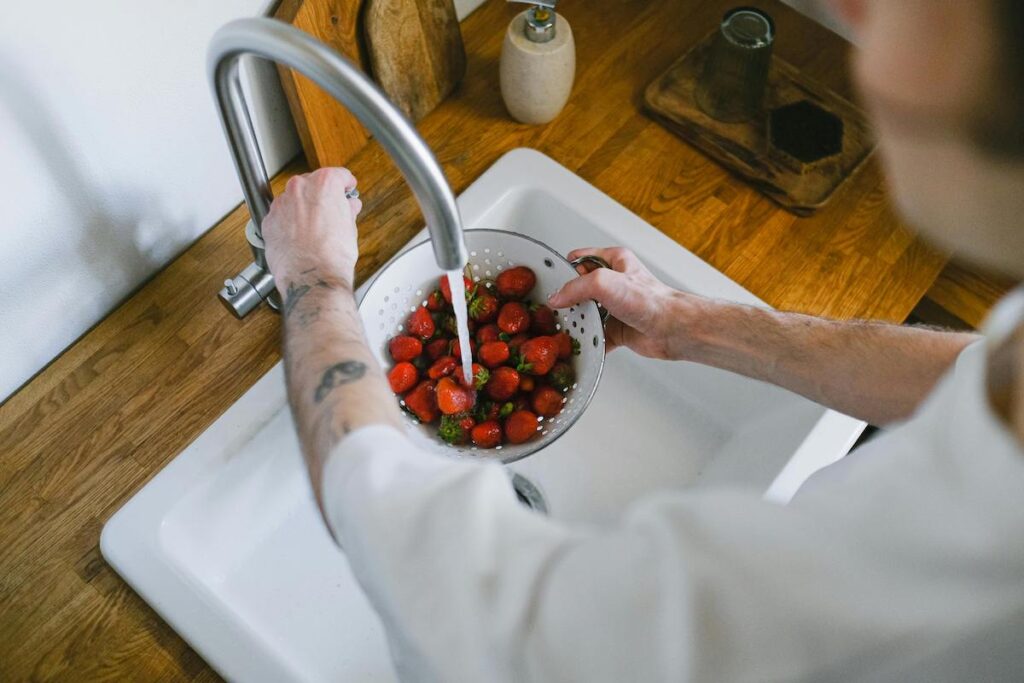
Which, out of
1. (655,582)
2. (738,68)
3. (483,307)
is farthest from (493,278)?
(655,582)

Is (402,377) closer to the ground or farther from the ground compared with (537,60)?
closer to the ground

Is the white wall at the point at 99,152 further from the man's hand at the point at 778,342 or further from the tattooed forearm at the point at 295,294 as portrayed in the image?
the man's hand at the point at 778,342

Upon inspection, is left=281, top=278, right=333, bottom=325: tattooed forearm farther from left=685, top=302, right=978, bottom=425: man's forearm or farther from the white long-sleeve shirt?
left=685, top=302, right=978, bottom=425: man's forearm

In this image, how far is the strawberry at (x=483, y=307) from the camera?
0.87m

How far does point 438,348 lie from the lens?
865 millimetres

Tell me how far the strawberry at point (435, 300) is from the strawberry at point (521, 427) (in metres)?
0.14

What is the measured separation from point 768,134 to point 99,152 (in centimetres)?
71

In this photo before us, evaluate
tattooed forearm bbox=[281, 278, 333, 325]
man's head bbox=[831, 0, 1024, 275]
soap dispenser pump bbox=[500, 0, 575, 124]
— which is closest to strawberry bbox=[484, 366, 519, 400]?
tattooed forearm bbox=[281, 278, 333, 325]

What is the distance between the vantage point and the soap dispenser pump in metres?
0.93

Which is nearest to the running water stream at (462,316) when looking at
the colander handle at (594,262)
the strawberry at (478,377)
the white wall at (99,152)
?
the strawberry at (478,377)

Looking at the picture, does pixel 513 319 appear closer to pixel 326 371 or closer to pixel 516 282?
pixel 516 282

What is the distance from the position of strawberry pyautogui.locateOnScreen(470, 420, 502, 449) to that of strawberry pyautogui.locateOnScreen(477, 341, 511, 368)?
2.6 inches

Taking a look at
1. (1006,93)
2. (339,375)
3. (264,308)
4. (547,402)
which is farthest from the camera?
(264,308)

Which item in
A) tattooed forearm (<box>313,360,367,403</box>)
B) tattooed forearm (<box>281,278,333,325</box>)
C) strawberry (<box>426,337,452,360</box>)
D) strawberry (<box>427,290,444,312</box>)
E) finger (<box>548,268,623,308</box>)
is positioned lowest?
strawberry (<box>426,337,452,360</box>)
